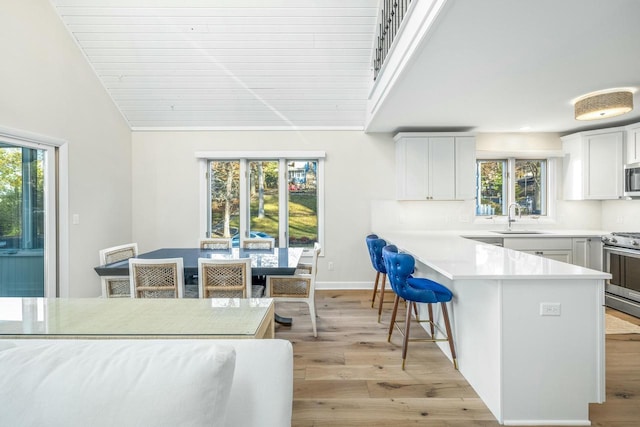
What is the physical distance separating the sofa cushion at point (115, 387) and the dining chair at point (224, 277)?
1.53 m

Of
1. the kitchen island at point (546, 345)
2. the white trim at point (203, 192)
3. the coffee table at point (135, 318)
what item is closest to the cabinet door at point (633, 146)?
the kitchen island at point (546, 345)

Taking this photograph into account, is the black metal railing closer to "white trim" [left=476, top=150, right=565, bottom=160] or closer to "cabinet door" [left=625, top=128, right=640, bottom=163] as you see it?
"white trim" [left=476, top=150, right=565, bottom=160]

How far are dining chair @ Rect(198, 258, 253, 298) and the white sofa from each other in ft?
4.81

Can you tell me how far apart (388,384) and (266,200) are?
3.18 metres

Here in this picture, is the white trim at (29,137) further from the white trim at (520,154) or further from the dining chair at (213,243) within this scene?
the white trim at (520,154)

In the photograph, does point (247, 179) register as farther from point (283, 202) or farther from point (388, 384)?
point (388, 384)

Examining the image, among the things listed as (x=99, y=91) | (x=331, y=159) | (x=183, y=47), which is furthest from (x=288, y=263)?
(x=99, y=91)

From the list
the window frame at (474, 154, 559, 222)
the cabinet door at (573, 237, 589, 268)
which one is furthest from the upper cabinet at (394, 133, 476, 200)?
the cabinet door at (573, 237, 589, 268)

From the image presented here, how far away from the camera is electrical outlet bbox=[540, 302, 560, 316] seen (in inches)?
71.0

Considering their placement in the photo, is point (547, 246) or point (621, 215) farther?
point (621, 215)

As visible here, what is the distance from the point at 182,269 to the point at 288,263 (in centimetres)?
83

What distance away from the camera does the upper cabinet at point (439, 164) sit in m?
4.27

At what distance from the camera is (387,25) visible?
304 cm

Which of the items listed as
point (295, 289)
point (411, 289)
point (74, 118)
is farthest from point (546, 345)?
point (74, 118)
